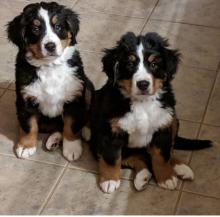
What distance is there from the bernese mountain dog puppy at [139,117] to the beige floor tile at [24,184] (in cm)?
27

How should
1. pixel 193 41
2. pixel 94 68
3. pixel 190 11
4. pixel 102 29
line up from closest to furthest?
pixel 94 68, pixel 193 41, pixel 102 29, pixel 190 11

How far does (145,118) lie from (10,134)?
86 centimetres

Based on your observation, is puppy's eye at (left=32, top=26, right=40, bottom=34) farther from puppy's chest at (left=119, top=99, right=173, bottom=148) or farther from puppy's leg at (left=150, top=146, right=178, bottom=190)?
puppy's leg at (left=150, top=146, right=178, bottom=190)

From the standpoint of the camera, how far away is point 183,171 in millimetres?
2453

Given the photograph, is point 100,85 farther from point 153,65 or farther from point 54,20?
point 153,65

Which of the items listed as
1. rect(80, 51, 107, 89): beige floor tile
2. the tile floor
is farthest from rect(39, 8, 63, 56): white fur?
rect(80, 51, 107, 89): beige floor tile

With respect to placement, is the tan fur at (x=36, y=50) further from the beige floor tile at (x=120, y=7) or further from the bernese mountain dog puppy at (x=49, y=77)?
the beige floor tile at (x=120, y=7)

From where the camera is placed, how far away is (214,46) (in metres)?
3.32

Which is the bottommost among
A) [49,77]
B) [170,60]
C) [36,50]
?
[49,77]

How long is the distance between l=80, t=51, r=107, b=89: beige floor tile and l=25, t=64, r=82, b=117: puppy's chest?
0.54 metres

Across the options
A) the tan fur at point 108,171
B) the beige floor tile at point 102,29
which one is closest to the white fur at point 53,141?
the tan fur at point 108,171

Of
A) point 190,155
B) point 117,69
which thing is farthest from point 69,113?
point 190,155

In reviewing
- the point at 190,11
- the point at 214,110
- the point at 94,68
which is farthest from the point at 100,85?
the point at 190,11

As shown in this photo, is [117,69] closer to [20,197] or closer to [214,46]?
[20,197]
